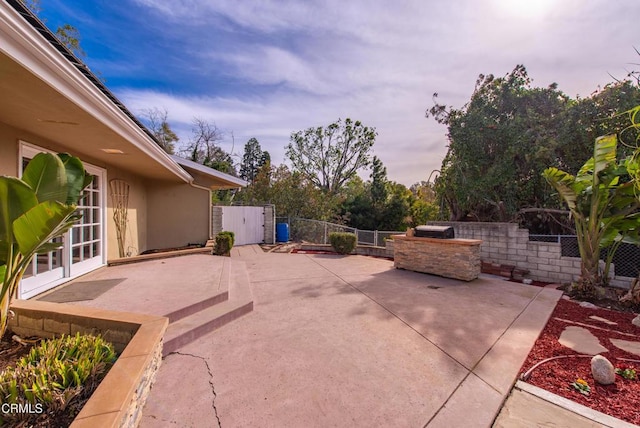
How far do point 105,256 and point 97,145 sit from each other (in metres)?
2.77

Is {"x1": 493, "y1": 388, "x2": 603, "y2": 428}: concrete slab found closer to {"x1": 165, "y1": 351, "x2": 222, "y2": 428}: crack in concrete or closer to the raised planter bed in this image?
{"x1": 165, "y1": 351, "x2": 222, "y2": 428}: crack in concrete

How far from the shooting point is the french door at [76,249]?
395 centimetres

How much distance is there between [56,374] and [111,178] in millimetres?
6024

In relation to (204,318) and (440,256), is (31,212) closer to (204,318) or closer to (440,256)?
(204,318)

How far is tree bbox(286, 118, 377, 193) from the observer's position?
82.9 feet

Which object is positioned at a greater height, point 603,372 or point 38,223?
point 38,223

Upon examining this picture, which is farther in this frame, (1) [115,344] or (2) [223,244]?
(2) [223,244]

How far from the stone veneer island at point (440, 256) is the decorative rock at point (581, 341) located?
98.5 inches

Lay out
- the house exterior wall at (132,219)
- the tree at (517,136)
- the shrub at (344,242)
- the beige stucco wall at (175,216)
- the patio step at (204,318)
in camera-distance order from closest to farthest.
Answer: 1. the patio step at (204,318)
2. the house exterior wall at (132,219)
3. the tree at (517,136)
4. the beige stucco wall at (175,216)
5. the shrub at (344,242)

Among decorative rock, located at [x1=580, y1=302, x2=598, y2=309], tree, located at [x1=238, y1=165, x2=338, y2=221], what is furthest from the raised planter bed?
tree, located at [x1=238, y1=165, x2=338, y2=221]

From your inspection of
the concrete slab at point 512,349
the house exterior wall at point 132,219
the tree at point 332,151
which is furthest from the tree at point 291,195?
the concrete slab at point 512,349

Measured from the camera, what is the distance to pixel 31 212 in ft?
6.49

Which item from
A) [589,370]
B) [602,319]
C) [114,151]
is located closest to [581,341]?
[589,370]

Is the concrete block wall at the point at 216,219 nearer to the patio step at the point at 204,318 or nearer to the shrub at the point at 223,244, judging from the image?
the shrub at the point at 223,244
